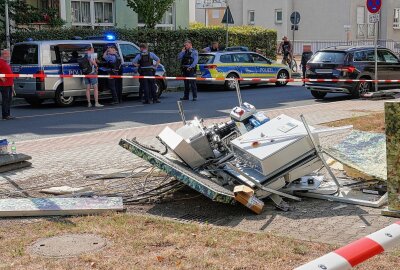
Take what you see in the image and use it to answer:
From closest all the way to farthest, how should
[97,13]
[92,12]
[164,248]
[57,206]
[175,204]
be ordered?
1. [164,248]
2. [57,206]
3. [175,204]
4. [92,12]
5. [97,13]

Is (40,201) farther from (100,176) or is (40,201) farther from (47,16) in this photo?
(47,16)

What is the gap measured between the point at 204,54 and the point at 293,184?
1624 centimetres

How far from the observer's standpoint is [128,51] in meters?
19.8

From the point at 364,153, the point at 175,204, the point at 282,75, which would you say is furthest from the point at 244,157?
the point at 282,75

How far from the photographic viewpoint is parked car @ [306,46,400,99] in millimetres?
19188

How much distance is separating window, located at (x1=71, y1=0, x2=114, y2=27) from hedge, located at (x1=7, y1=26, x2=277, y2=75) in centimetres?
258

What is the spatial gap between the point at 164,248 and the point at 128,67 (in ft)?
47.0

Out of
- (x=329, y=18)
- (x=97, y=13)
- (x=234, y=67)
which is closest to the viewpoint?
(x=234, y=67)

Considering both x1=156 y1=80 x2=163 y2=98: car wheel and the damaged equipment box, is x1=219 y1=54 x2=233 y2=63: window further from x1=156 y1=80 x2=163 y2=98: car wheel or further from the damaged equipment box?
the damaged equipment box

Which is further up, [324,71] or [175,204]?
[324,71]

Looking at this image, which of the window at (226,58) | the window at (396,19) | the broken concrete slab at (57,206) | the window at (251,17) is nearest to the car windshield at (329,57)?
the window at (226,58)

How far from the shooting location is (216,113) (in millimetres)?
16047

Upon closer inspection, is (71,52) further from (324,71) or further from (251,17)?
(251,17)

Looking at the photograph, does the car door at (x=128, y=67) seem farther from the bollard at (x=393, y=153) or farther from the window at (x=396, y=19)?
the window at (x=396, y=19)
